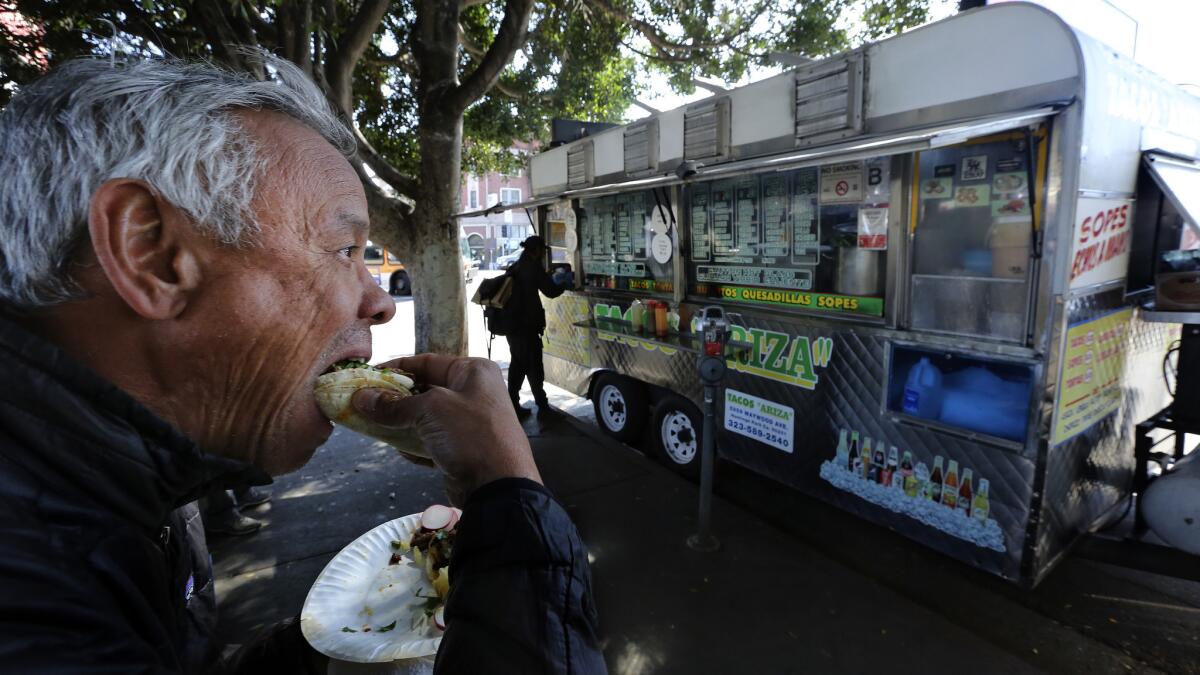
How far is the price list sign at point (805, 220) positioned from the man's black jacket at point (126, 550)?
387cm

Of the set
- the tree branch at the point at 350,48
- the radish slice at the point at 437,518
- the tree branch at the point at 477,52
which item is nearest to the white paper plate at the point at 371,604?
the radish slice at the point at 437,518

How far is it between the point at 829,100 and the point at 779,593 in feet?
10.6

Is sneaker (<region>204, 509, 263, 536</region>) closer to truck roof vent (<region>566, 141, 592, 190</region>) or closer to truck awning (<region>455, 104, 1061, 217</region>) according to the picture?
truck awning (<region>455, 104, 1061, 217</region>)

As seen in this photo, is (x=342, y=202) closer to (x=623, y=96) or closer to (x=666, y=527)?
(x=666, y=527)

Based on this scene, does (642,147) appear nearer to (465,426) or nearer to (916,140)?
(916,140)

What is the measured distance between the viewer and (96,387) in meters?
0.84

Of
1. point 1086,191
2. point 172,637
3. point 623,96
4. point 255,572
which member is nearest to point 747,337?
Result: point 1086,191

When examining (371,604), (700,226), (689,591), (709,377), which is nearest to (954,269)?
(709,377)

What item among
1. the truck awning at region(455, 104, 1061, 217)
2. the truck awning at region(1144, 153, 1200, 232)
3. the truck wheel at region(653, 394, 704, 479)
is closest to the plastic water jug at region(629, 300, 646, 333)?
the truck wheel at region(653, 394, 704, 479)

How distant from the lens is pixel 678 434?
219 inches

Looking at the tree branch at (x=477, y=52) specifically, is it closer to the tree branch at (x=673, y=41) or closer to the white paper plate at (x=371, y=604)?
the tree branch at (x=673, y=41)

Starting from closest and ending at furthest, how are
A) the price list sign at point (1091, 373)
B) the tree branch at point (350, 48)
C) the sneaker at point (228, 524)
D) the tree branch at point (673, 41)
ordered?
the price list sign at point (1091, 373), the sneaker at point (228, 524), the tree branch at point (350, 48), the tree branch at point (673, 41)

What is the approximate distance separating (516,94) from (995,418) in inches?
369

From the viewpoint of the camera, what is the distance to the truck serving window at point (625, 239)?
5.83 m
